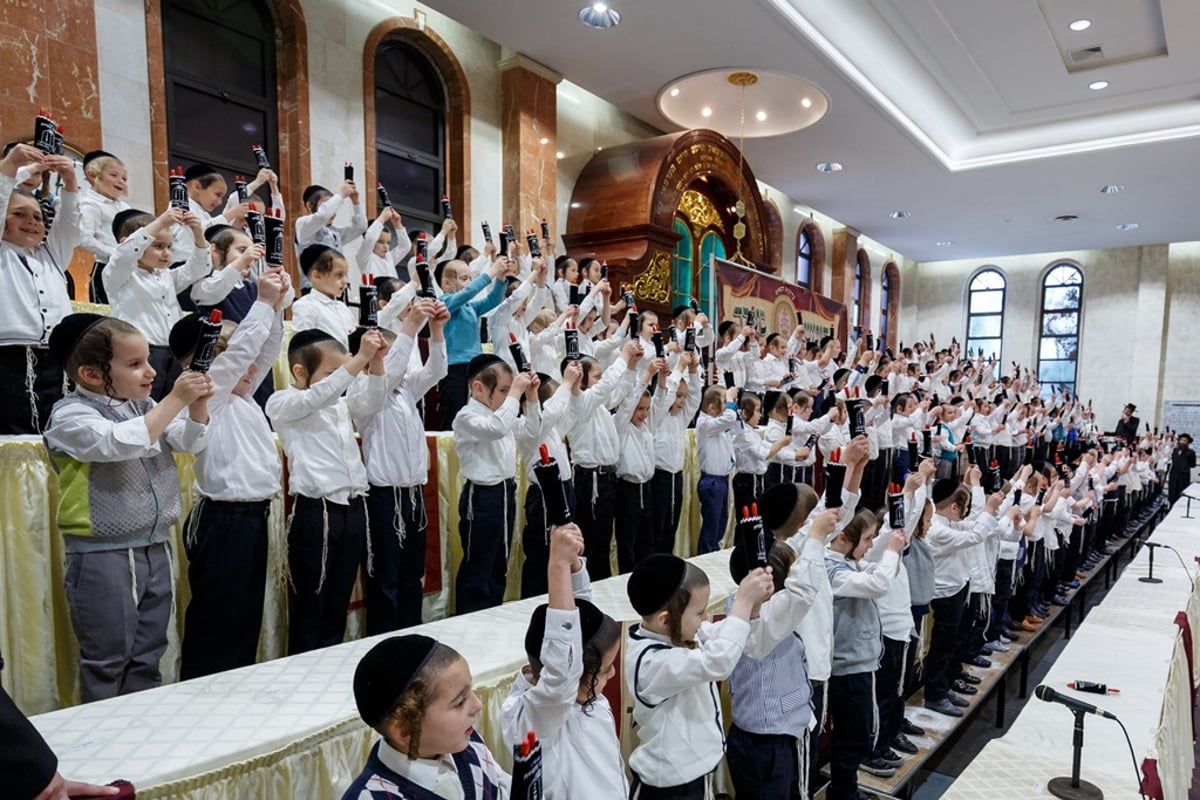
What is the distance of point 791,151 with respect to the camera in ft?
34.1

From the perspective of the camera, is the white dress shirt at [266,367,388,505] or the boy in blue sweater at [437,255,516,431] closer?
the white dress shirt at [266,367,388,505]

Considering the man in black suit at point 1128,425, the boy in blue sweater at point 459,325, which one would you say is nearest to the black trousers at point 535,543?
the boy in blue sweater at point 459,325

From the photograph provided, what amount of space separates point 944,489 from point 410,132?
236 inches

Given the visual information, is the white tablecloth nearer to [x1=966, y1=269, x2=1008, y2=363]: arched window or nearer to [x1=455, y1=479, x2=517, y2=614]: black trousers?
[x1=455, y1=479, x2=517, y2=614]: black trousers

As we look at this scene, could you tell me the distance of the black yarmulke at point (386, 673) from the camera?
138 cm

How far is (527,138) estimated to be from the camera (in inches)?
302

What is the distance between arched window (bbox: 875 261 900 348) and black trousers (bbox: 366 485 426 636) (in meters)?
16.7

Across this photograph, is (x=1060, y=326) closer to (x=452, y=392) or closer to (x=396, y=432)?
(x=452, y=392)

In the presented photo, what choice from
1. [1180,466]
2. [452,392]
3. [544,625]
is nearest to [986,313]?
[1180,466]

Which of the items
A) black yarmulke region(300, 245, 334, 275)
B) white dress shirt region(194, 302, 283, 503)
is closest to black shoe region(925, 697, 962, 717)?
white dress shirt region(194, 302, 283, 503)

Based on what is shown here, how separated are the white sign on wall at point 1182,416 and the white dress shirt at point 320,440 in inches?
754

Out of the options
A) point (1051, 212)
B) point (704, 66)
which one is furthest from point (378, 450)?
point (1051, 212)

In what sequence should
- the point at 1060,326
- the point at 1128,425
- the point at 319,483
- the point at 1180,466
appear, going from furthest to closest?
the point at 1060,326
the point at 1128,425
the point at 1180,466
the point at 319,483

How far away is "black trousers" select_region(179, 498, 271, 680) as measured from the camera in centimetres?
246
